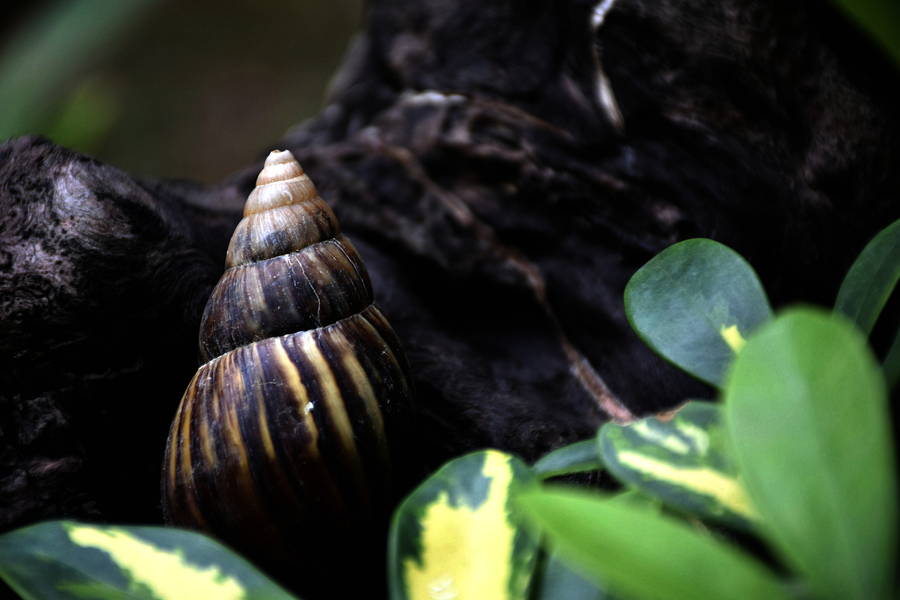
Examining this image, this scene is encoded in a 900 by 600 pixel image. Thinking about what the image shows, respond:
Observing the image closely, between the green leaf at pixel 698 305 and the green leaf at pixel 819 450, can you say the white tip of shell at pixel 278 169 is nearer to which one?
the green leaf at pixel 698 305

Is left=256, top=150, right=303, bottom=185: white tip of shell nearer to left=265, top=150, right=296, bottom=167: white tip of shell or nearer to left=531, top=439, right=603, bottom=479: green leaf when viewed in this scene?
left=265, top=150, right=296, bottom=167: white tip of shell

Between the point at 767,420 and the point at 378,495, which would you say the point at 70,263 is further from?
the point at 767,420

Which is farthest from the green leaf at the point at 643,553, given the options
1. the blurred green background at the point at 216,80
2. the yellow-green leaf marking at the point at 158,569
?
the blurred green background at the point at 216,80

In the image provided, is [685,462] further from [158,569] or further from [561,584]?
[158,569]

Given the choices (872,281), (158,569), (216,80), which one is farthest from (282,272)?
(216,80)

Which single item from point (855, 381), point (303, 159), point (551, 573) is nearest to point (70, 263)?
point (303, 159)
